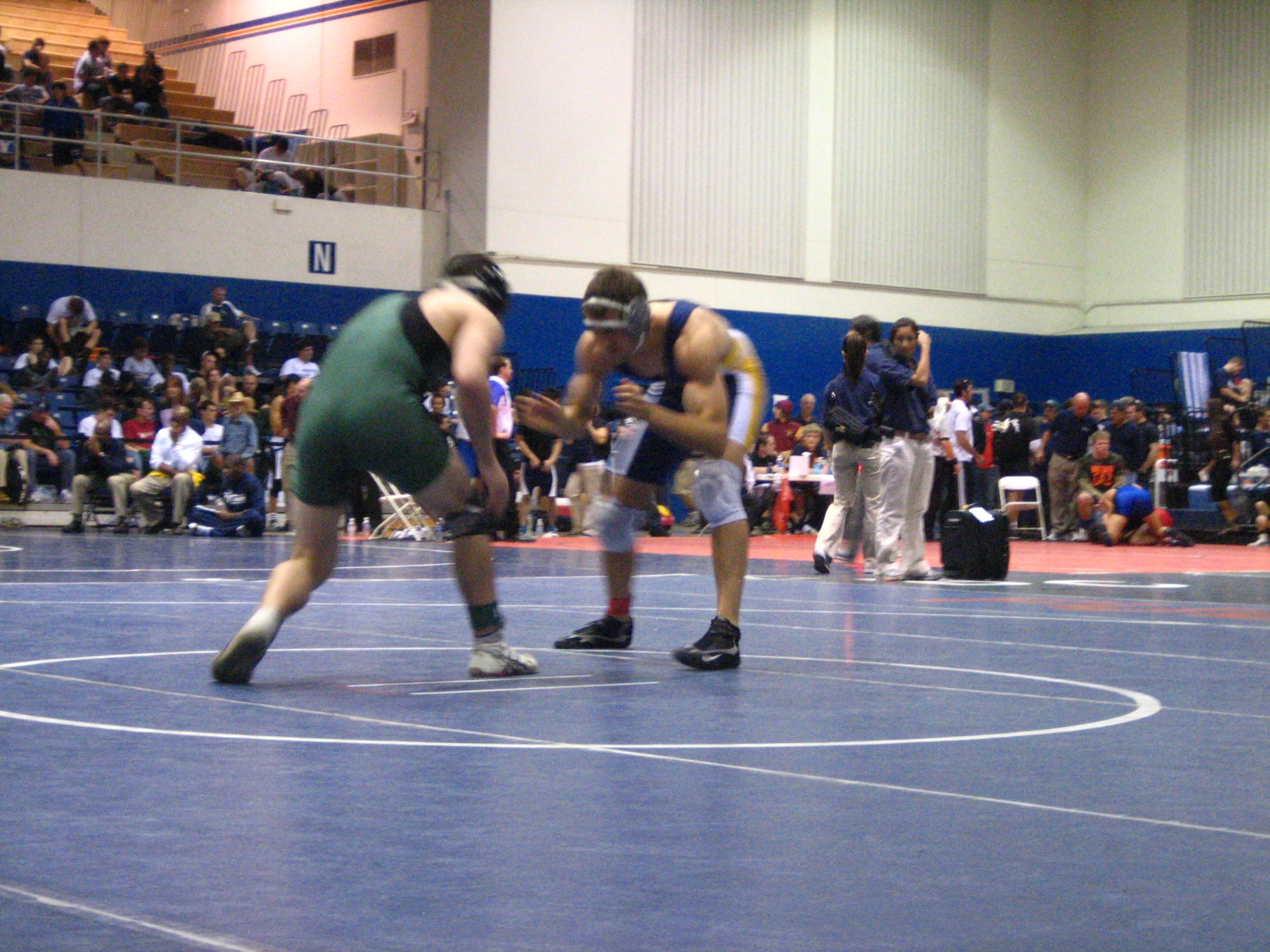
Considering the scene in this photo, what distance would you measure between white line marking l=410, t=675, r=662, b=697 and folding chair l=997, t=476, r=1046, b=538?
16658 millimetres

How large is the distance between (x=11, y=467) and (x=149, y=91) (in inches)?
284

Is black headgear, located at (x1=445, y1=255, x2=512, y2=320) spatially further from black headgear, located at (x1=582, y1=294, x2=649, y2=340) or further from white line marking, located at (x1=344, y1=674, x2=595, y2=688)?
white line marking, located at (x1=344, y1=674, x2=595, y2=688)

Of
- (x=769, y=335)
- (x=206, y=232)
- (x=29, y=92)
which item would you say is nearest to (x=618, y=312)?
(x=206, y=232)

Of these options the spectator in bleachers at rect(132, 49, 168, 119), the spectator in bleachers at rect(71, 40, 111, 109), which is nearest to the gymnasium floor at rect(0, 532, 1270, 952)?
the spectator in bleachers at rect(132, 49, 168, 119)

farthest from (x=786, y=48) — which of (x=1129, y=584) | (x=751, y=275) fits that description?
(x=1129, y=584)

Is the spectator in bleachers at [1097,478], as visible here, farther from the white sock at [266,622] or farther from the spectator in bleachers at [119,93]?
the white sock at [266,622]

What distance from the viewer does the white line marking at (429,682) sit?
512 cm

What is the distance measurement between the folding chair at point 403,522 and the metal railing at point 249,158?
6815mm

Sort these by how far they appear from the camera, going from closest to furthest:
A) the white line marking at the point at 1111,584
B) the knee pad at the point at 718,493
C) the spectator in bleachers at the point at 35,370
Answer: the knee pad at the point at 718,493 → the white line marking at the point at 1111,584 → the spectator in bleachers at the point at 35,370

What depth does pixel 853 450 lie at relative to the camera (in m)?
11.9

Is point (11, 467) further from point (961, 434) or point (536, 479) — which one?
point (961, 434)

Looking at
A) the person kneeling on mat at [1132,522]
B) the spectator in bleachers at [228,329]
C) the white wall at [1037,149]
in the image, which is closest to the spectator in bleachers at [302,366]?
the spectator in bleachers at [228,329]

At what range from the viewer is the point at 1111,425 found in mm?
20438

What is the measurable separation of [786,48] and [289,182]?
832 centimetres
